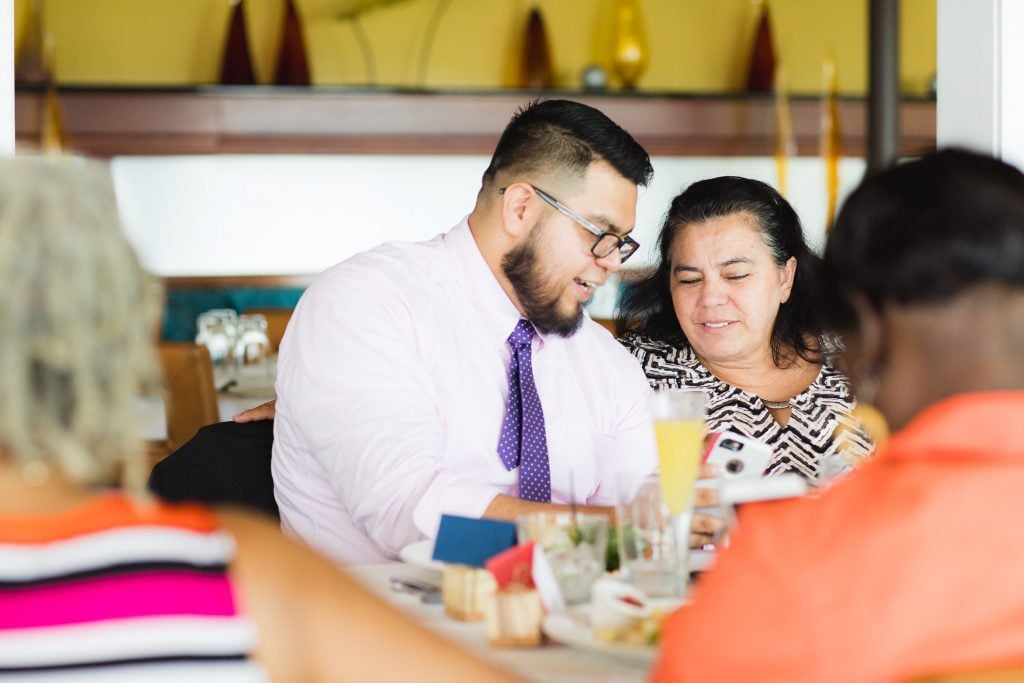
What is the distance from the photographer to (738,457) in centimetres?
192

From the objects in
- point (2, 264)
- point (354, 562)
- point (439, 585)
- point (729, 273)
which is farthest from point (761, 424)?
point (2, 264)

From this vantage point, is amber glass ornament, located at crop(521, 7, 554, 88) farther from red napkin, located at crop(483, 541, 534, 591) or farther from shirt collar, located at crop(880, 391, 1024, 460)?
shirt collar, located at crop(880, 391, 1024, 460)

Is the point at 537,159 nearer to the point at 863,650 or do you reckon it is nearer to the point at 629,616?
the point at 629,616

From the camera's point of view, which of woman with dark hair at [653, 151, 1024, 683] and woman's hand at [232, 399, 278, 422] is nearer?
woman with dark hair at [653, 151, 1024, 683]

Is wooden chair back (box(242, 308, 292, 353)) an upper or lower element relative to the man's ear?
lower

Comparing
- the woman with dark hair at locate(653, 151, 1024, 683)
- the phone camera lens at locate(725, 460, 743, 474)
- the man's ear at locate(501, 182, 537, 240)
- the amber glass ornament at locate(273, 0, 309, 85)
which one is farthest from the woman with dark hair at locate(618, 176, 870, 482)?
the amber glass ornament at locate(273, 0, 309, 85)

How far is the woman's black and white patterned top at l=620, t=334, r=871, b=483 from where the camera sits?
A: 2432 mm

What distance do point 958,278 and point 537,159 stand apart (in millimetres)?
1403

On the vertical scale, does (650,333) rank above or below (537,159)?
below

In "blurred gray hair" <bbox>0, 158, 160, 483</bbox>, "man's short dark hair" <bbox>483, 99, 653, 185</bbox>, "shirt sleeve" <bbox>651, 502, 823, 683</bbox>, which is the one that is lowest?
"shirt sleeve" <bbox>651, 502, 823, 683</bbox>

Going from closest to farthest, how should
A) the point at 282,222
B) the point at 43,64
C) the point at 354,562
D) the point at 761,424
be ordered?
the point at 354,562
the point at 761,424
the point at 43,64
the point at 282,222

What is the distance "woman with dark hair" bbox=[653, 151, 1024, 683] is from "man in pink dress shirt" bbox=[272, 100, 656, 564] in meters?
0.90

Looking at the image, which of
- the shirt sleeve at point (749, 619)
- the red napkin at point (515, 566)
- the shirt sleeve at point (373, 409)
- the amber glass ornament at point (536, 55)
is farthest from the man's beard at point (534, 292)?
the amber glass ornament at point (536, 55)

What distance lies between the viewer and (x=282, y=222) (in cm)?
599
